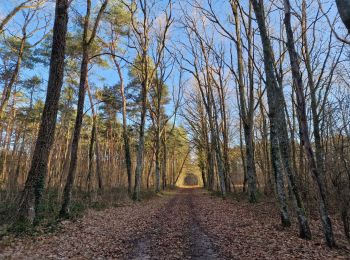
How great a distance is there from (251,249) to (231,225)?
305cm

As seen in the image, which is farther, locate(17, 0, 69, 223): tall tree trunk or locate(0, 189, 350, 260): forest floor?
locate(17, 0, 69, 223): tall tree trunk

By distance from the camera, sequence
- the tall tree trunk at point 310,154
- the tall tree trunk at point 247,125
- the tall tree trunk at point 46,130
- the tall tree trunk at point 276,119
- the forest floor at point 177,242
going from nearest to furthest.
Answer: the forest floor at point 177,242 → the tall tree trunk at point 310,154 → the tall tree trunk at point 276,119 → the tall tree trunk at point 46,130 → the tall tree trunk at point 247,125

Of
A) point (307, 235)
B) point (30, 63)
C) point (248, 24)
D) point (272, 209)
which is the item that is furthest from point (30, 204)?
point (30, 63)

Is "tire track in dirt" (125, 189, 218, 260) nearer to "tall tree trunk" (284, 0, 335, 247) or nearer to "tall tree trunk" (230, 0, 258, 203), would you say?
"tall tree trunk" (284, 0, 335, 247)

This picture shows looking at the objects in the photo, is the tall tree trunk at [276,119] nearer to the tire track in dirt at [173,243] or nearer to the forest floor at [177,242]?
the forest floor at [177,242]

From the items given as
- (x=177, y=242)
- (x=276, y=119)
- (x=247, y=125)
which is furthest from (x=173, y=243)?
(x=247, y=125)

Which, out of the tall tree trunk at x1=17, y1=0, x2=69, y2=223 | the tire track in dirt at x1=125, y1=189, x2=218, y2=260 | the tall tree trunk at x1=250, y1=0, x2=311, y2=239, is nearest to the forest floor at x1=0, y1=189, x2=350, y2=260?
the tire track in dirt at x1=125, y1=189, x2=218, y2=260

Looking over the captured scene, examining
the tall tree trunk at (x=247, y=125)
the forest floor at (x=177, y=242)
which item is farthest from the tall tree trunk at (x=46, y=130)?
the tall tree trunk at (x=247, y=125)

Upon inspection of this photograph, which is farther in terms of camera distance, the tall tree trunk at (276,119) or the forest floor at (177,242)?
the tall tree trunk at (276,119)

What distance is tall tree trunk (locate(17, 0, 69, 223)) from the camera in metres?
7.96

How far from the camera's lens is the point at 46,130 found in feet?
27.8

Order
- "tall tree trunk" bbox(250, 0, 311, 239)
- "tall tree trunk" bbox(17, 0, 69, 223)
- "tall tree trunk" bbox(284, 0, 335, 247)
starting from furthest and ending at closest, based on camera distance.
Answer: "tall tree trunk" bbox(17, 0, 69, 223), "tall tree trunk" bbox(250, 0, 311, 239), "tall tree trunk" bbox(284, 0, 335, 247)

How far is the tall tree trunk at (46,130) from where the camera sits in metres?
7.96

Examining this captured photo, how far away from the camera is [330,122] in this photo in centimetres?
1474
